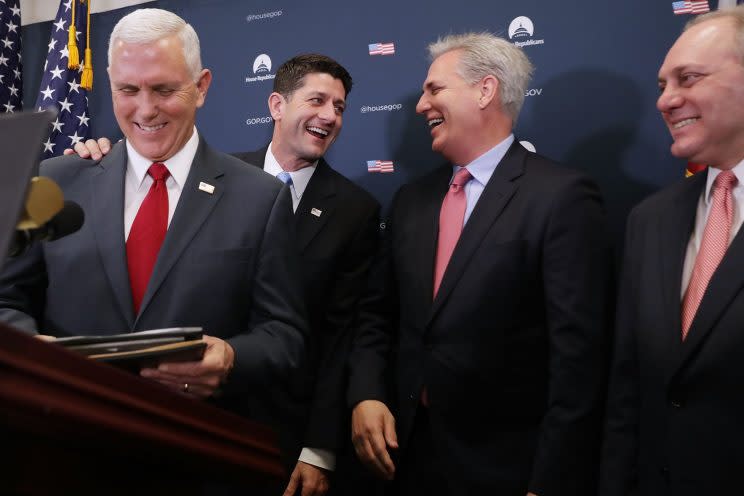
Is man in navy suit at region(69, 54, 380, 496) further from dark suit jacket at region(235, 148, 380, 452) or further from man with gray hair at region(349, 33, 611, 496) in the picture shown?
man with gray hair at region(349, 33, 611, 496)

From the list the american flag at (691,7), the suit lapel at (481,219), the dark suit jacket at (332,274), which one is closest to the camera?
the suit lapel at (481,219)

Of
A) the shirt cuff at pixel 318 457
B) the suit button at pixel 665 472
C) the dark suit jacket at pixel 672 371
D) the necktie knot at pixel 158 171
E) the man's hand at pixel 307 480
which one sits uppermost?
the necktie knot at pixel 158 171

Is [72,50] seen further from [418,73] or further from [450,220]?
[450,220]

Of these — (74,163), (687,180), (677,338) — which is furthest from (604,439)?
(74,163)

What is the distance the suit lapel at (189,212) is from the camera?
155cm

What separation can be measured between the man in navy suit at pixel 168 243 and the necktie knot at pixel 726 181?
1111mm

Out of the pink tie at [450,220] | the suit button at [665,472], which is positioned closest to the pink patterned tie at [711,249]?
the suit button at [665,472]

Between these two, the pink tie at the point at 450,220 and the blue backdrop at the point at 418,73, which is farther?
the blue backdrop at the point at 418,73

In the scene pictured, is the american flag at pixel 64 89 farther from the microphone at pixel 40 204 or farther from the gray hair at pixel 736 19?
the microphone at pixel 40 204

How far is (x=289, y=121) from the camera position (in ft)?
9.62

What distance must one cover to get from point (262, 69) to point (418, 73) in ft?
2.96

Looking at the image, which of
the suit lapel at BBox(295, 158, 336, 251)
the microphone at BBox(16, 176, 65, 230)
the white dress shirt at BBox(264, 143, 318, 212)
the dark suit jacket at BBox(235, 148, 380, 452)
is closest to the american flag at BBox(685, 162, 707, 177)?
the dark suit jacket at BBox(235, 148, 380, 452)

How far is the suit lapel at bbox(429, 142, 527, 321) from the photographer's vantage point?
7.06 ft

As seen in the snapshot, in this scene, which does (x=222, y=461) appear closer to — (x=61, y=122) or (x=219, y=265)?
(x=219, y=265)
